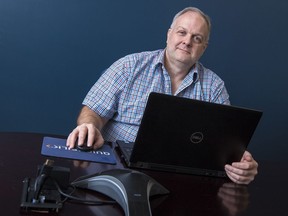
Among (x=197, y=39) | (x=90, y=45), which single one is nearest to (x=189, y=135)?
(x=197, y=39)

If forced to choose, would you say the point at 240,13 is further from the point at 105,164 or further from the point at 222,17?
the point at 105,164

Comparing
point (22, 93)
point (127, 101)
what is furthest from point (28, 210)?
point (22, 93)

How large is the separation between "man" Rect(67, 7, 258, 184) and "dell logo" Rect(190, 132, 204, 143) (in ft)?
2.39

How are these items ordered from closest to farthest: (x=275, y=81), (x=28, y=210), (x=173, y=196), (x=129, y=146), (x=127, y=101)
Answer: (x=28, y=210), (x=173, y=196), (x=129, y=146), (x=127, y=101), (x=275, y=81)

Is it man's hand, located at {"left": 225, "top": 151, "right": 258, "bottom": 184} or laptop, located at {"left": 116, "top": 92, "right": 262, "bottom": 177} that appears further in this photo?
man's hand, located at {"left": 225, "top": 151, "right": 258, "bottom": 184}

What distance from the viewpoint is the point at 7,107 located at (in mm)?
2072

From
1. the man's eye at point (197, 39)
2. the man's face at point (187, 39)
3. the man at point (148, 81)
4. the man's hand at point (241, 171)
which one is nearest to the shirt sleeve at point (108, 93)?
the man at point (148, 81)

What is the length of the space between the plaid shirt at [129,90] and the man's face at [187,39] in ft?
0.25

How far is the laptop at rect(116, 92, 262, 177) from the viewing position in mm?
990

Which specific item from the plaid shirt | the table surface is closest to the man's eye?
the plaid shirt

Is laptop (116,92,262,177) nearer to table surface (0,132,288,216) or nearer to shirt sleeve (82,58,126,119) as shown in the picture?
table surface (0,132,288,216)

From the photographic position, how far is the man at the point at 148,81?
5.86 ft

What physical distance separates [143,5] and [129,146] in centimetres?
115

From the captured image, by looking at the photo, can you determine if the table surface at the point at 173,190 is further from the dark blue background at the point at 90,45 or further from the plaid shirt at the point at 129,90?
the dark blue background at the point at 90,45
